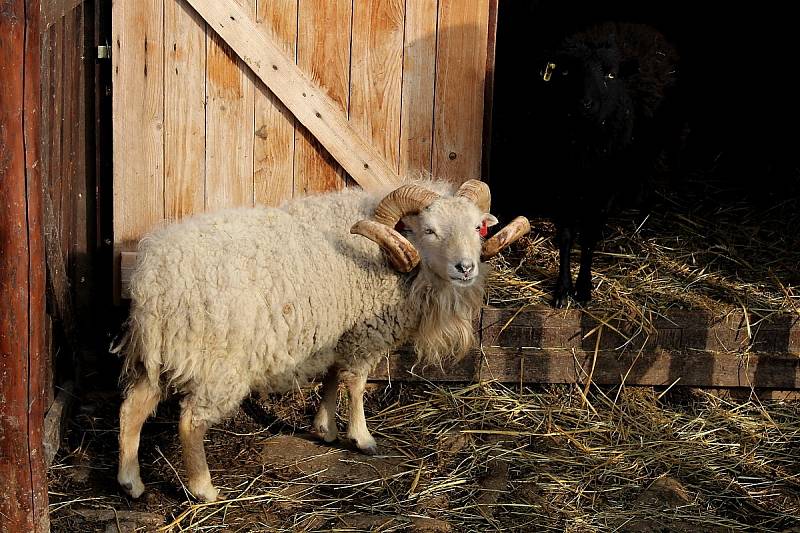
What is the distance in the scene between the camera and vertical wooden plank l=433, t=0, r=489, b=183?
5.89 metres

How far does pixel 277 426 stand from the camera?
5824 millimetres

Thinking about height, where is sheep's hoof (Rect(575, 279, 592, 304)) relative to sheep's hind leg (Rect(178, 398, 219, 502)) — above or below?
above

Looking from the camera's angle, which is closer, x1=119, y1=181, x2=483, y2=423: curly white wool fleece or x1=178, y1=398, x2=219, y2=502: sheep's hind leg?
x1=119, y1=181, x2=483, y2=423: curly white wool fleece

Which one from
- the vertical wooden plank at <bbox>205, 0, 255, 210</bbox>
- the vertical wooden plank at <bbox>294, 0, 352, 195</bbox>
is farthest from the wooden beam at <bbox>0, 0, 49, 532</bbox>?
the vertical wooden plank at <bbox>294, 0, 352, 195</bbox>

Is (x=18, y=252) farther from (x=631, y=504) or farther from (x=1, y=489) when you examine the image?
(x=631, y=504)

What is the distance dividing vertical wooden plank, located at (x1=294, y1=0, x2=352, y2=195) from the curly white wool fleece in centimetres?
56

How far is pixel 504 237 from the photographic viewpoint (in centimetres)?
541

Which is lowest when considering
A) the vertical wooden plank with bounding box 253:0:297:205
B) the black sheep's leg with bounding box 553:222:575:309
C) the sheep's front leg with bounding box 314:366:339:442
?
the sheep's front leg with bounding box 314:366:339:442

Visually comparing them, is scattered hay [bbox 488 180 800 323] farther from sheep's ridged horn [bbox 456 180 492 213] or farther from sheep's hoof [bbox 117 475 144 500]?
sheep's hoof [bbox 117 475 144 500]

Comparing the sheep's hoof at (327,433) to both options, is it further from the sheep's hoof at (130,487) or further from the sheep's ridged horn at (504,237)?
the sheep's ridged horn at (504,237)

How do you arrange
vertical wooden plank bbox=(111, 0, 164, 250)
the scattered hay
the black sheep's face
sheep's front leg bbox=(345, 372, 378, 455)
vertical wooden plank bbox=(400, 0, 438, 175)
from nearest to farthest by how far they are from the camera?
sheep's front leg bbox=(345, 372, 378, 455) < vertical wooden plank bbox=(111, 0, 164, 250) < vertical wooden plank bbox=(400, 0, 438, 175) < the black sheep's face < the scattered hay

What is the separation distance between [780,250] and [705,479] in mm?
2672

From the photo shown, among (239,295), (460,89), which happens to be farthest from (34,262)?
(460,89)

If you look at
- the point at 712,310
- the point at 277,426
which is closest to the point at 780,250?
the point at 712,310
